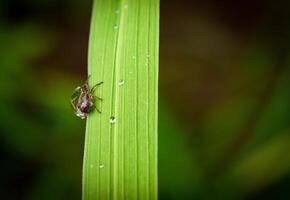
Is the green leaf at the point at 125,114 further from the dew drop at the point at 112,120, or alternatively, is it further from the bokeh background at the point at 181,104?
the bokeh background at the point at 181,104

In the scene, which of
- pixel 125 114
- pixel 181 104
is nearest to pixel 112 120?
pixel 125 114

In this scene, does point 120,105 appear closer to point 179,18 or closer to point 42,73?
point 42,73

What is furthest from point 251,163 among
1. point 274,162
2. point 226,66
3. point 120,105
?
point 120,105

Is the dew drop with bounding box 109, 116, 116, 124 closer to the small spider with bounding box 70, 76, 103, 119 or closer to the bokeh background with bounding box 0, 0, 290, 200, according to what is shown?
the small spider with bounding box 70, 76, 103, 119

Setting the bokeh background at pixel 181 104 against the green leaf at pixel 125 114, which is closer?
the green leaf at pixel 125 114

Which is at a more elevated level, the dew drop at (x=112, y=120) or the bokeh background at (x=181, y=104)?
the bokeh background at (x=181, y=104)

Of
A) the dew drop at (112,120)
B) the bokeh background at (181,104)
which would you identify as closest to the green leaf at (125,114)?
the dew drop at (112,120)

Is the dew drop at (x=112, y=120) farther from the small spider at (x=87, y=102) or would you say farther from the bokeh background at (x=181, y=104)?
the bokeh background at (x=181, y=104)

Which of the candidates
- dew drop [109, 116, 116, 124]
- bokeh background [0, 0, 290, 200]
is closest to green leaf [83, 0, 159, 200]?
dew drop [109, 116, 116, 124]
